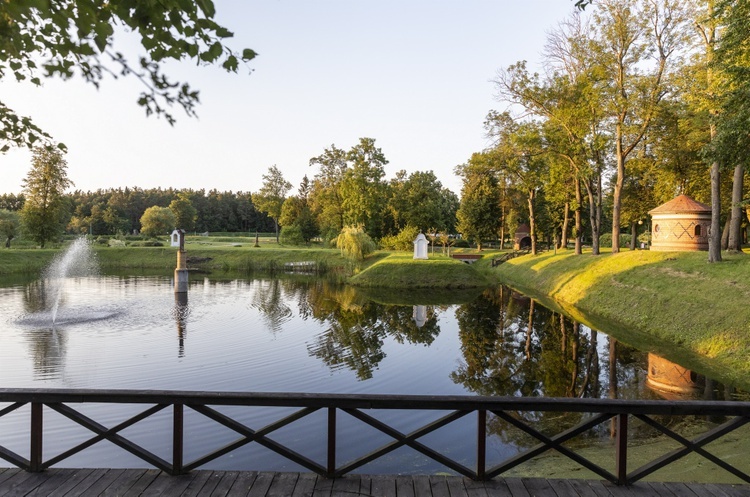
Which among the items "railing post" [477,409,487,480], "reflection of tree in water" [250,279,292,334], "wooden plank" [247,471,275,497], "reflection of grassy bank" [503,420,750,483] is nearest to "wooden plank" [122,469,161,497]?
"wooden plank" [247,471,275,497]

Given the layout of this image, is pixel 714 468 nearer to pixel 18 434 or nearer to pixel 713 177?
pixel 18 434

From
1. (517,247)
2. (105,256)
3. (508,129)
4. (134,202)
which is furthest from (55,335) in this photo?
(134,202)

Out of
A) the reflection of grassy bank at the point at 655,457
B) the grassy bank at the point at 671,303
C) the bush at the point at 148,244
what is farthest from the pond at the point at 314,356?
the bush at the point at 148,244

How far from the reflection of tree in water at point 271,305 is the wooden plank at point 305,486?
14611 millimetres

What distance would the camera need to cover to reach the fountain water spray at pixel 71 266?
122 ft

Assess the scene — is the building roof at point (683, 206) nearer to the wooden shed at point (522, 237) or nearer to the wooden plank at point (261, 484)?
the wooden shed at point (522, 237)

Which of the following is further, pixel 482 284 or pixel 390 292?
pixel 482 284

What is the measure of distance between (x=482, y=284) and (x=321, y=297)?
14.3 meters

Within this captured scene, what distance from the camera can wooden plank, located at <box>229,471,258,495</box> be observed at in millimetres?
4902

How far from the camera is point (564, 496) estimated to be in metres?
4.95

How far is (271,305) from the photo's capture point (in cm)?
2680

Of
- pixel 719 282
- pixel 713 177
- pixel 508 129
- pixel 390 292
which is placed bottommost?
pixel 390 292

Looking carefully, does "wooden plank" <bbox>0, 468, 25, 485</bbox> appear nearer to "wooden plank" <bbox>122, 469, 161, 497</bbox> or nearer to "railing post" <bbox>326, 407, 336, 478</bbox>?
"wooden plank" <bbox>122, 469, 161, 497</bbox>

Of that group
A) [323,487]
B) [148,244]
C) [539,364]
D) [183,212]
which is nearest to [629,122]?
[539,364]
